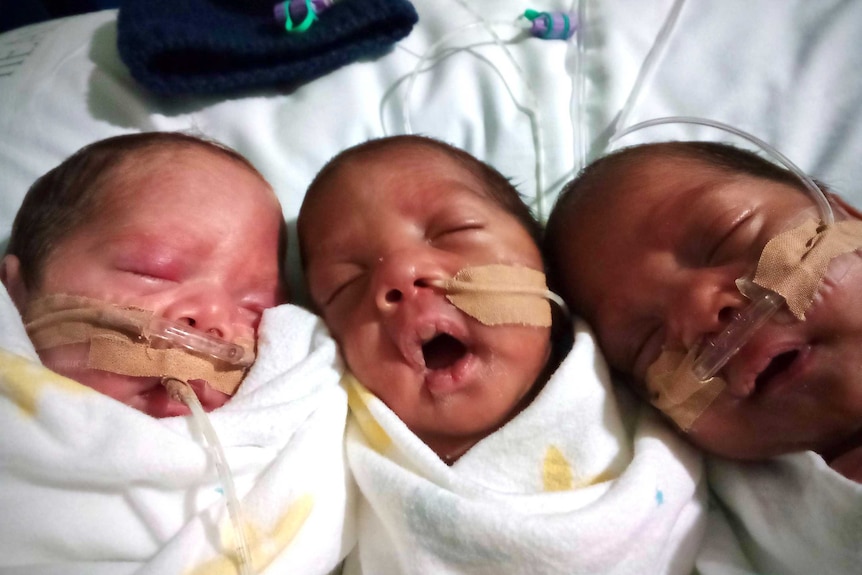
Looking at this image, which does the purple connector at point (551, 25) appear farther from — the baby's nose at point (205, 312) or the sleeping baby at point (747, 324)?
the baby's nose at point (205, 312)

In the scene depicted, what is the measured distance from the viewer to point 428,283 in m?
0.99

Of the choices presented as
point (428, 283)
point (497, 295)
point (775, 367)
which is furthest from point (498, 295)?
point (775, 367)

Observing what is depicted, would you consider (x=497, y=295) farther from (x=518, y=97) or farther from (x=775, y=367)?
(x=518, y=97)

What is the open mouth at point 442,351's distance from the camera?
1026mm

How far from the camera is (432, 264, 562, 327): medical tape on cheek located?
97 centimetres

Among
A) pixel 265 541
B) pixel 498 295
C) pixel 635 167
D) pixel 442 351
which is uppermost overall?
pixel 635 167

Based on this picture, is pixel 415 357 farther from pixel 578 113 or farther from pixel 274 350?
pixel 578 113

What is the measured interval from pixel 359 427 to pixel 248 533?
244 mm

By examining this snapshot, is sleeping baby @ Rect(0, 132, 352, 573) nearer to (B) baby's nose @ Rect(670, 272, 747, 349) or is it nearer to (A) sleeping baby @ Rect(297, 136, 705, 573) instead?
(A) sleeping baby @ Rect(297, 136, 705, 573)

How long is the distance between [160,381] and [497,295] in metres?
0.51

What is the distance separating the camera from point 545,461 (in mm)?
967

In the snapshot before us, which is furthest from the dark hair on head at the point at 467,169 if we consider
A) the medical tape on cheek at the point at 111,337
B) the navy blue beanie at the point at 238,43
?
the navy blue beanie at the point at 238,43

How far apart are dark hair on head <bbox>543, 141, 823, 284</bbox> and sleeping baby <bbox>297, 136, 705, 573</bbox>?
10 centimetres

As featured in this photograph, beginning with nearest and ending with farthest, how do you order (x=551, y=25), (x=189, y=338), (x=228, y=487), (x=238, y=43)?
(x=228, y=487) → (x=189, y=338) → (x=238, y=43) → (x=551, y=25)
